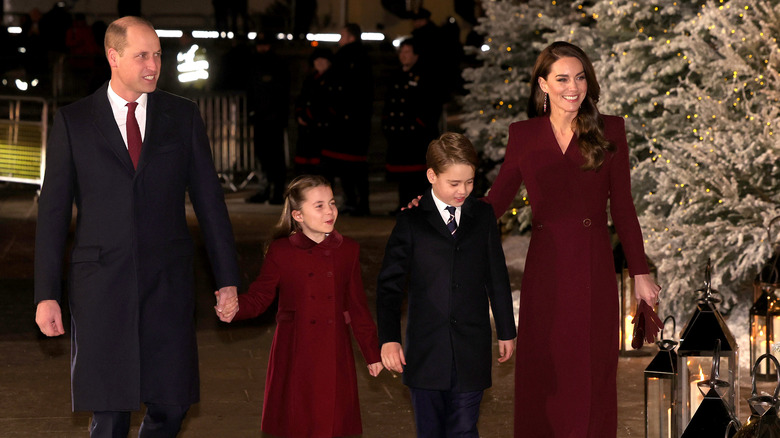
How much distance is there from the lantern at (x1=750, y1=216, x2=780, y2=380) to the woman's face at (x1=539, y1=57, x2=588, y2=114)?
2170 millimetres

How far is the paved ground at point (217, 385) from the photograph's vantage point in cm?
713

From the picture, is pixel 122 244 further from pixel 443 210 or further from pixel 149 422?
pixel 443 210

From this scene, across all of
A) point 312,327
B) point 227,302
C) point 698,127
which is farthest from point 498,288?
point 698,127

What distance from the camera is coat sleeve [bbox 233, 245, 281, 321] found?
18.2 ft

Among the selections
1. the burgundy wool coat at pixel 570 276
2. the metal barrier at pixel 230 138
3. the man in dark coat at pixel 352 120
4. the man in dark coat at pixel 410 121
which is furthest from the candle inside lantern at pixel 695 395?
the metal barrier at pixel 230 138

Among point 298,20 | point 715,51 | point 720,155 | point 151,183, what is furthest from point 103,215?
point 298,20

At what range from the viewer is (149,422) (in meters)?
5.45

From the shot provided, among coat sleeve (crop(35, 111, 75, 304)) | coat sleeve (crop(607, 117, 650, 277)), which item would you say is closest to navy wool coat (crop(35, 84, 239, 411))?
coat sleeve (crop(35, 111, 75, 304))

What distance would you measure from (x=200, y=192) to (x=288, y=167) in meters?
15.7

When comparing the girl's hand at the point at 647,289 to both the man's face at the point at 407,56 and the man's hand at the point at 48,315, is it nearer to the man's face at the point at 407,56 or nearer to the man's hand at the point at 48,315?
the man's hand at the point at 48,315

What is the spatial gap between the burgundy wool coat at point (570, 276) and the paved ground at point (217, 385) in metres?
0.18

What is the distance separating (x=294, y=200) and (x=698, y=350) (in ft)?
5.82

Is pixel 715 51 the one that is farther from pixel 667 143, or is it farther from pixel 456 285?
pixel 456 285

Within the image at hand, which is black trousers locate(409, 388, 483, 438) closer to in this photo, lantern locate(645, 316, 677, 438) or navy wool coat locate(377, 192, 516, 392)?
navy wool coat locate(377, 192, 516, 392)
